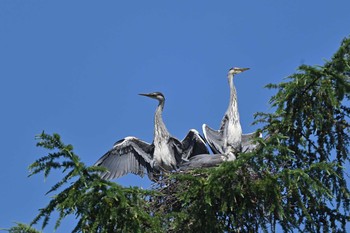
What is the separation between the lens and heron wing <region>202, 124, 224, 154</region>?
1452cm

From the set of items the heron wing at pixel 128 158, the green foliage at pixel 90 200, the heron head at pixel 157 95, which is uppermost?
the heron head at pixel 157 95

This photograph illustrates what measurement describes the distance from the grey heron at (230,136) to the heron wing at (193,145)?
0.13 metres

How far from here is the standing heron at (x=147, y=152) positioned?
14.7 meters

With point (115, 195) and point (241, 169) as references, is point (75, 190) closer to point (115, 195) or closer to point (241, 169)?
point (115, 195)

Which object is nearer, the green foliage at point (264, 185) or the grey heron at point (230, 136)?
the green foliage at point (264, 185)

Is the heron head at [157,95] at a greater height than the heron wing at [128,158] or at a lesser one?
greater

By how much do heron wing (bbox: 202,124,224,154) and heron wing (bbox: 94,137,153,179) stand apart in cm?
90

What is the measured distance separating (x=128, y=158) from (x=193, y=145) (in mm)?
1023

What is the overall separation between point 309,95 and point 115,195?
2873 millimetres

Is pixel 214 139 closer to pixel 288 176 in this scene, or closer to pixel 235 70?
pixel 235 70

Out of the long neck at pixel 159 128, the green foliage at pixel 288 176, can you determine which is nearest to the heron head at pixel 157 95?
the long neck at pixel 159 128

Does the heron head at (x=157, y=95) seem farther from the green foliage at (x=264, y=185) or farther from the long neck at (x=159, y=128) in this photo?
the green foliage at (x=264, y=185)

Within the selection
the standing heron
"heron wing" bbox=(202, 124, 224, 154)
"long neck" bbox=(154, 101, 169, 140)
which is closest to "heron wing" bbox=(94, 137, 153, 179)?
the standing heron

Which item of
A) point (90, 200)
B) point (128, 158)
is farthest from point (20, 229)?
point (128, 158)
